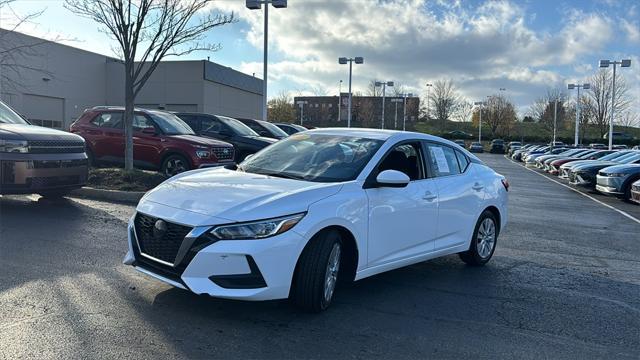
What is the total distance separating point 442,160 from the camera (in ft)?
20.7

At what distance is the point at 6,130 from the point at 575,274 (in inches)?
323

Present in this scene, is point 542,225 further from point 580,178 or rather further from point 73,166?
point 580,178

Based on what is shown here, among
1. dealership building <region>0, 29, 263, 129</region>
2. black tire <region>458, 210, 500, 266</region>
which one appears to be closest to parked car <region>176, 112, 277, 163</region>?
black tire <region>458, 210, 500, 266</region>

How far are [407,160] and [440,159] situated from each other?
2.10 ft

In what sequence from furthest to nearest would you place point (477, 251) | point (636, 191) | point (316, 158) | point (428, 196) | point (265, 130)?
point (265, 130)
point (636, 191)
point (477, 251)
point (428, 196)
point (316, 158)

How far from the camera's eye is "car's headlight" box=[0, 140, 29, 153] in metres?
8.28

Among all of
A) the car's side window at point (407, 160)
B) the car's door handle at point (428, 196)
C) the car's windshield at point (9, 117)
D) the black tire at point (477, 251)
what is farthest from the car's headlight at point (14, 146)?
the black tire at point (477, 251)

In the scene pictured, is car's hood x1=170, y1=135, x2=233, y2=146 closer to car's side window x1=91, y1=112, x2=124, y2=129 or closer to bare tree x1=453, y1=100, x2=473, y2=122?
car's side window x1=91, y1=112, x2=124, y2=129

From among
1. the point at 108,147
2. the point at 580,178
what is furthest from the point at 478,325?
the point at 580,178

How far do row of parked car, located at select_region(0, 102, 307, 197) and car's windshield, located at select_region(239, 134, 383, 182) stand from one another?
446cm

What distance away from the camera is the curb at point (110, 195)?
35.0 feet

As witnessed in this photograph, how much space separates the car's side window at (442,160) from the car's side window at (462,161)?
0.26ft

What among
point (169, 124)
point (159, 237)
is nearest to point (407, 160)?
point (159, 237)

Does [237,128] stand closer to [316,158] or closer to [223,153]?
[223,153]
